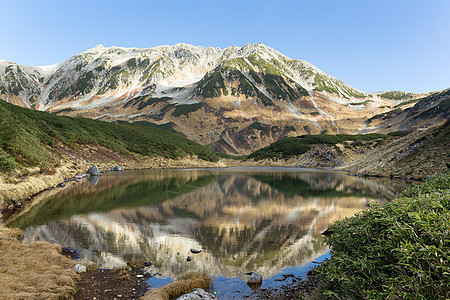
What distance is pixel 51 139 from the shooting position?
7250 centimetres

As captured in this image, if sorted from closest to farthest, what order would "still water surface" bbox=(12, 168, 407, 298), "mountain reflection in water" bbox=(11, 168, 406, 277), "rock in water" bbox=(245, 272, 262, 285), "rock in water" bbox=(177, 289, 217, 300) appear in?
"rock in water" bbox=(177, 289, 217, 300)
"rock in water" bbox=(245, 272, 262, 285)
"still water surface" bbox=(12, 168, 407, 298)
"mountain reflection in water" bbox=(11, 168, 406, 277)

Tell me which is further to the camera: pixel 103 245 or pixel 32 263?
pixel 103 245

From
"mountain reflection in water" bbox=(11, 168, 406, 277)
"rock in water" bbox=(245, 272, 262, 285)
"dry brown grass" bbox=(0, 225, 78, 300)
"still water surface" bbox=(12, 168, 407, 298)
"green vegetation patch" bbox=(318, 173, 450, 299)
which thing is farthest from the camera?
"mountain reflection in water" bbox=(11, 168, 406, 277)

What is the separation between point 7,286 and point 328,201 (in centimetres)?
3767

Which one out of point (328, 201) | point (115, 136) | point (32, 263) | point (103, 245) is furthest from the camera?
point (115, 136)

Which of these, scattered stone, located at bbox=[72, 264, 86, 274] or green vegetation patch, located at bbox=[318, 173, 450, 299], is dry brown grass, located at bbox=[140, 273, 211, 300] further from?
green vegetation patch, located at bbox=[318, 173, 450, 299]

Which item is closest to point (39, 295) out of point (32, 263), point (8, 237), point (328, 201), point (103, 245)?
point (32, 263)

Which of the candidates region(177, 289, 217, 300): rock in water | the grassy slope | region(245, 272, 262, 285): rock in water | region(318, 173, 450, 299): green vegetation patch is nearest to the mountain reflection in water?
region(245, 272, 262, 285): rock in water

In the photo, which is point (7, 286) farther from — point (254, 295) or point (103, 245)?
point (254, 295)

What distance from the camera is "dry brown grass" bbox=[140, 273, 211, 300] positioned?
10562mm

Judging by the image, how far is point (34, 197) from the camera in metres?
34.5

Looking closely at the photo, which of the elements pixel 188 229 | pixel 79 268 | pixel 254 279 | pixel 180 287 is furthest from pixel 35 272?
pixel 188 229

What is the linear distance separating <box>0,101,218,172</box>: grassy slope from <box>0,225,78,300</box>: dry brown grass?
23.1m

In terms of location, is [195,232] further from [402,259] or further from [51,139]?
[51,139]
